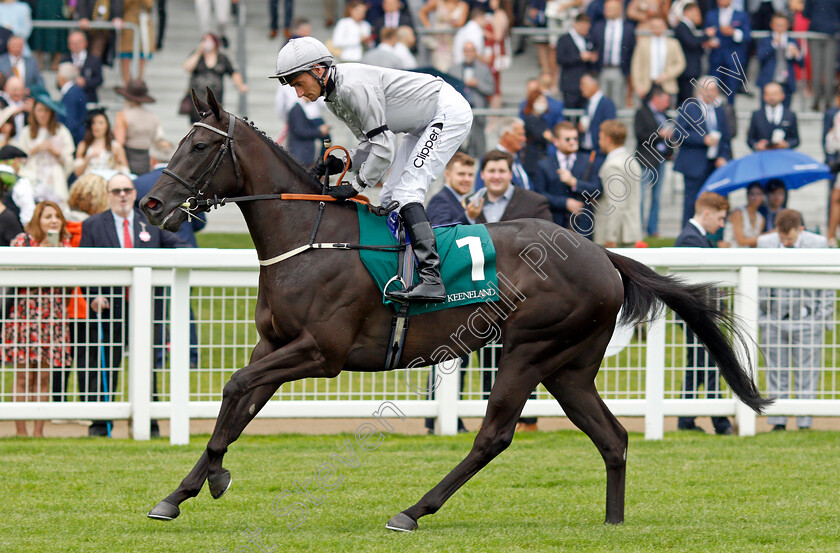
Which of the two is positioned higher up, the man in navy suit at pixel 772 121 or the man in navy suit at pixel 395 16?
the man in navy suit at pixel 395 16

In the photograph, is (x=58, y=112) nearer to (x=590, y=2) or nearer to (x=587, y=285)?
(x=590, y=2)

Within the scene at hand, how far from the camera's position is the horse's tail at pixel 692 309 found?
5621mm

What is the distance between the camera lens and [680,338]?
7.44 meters

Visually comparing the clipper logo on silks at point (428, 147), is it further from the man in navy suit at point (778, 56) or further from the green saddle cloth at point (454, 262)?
the man in navy suit at point (778, 56)

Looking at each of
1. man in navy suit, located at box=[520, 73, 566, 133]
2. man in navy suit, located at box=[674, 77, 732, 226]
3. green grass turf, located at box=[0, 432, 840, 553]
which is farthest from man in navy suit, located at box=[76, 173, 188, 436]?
man in navy suit, located at box=[674, 77, 732, 226]

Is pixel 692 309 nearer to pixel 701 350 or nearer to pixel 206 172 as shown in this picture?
pixel 701 350

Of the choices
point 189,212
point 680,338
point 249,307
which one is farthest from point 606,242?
point 189,212

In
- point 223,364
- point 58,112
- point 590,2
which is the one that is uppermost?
point 590,2

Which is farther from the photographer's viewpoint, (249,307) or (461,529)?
(249,307)

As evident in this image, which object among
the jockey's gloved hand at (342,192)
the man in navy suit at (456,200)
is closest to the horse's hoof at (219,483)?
the jockey's gloved hand at (342,192)

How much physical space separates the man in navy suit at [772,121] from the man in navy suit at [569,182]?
11.1 feet

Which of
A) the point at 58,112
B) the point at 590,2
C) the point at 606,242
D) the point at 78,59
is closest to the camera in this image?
the point at 606,242

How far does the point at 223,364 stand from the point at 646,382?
2.47 meters

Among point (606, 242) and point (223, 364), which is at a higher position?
point (606, 242)
